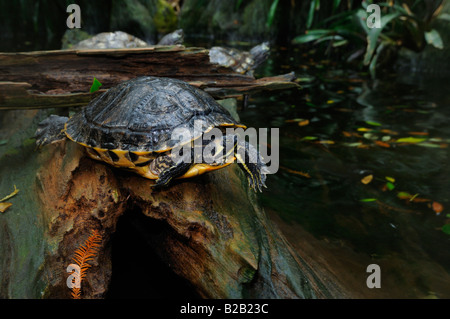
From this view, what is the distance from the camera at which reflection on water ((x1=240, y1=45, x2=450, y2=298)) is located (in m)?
2.24

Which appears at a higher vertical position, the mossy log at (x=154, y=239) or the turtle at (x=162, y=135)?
the turtle at (x=162, y=135)

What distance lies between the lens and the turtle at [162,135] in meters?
1.92

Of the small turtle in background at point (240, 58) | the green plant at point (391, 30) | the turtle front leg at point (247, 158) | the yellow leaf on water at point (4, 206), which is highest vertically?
the green plant at point (391, 30)

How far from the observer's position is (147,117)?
2.01m

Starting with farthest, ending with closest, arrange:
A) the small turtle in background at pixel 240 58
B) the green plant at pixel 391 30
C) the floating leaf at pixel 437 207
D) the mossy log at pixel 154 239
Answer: the small turtle in background at pixel 240 58
the green plant at pixel 391 30
the floating leaf at pixel 437 207
the mossy log at pixel 154 239

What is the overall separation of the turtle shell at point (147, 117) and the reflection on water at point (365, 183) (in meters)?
1.09

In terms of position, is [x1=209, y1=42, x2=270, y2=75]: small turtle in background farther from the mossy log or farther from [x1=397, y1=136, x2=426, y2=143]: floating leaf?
the mossy log

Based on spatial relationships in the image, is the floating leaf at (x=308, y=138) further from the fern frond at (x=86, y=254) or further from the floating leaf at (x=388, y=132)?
the fern frond at (x=86, y=254)

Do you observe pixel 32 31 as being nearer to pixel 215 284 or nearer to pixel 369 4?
pixel 369 4

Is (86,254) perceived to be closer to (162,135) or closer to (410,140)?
(162,135)

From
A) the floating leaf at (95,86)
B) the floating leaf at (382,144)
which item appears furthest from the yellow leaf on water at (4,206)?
the floating leaf at (382,144)

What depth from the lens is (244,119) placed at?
4309mm

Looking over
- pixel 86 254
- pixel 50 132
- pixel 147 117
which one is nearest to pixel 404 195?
pixel 147 117

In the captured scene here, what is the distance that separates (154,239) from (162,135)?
66 cm
